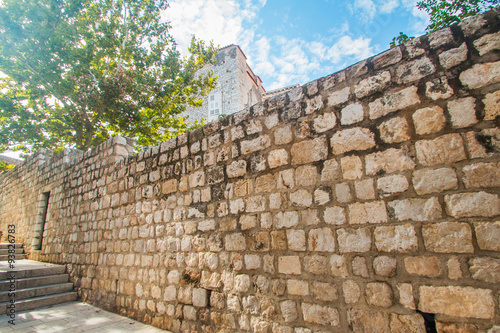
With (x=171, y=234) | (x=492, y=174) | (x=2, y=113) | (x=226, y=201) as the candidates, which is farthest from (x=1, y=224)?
(x=492, y=174)

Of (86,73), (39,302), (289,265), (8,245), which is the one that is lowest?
(39,302)

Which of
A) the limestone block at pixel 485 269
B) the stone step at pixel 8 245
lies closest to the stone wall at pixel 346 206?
the limestone block at pixel 485 269

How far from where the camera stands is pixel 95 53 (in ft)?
35.5

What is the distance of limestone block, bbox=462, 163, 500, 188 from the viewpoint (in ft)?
5.22

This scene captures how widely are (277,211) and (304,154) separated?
0.62 meters

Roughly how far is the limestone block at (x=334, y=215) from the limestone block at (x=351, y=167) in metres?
0.28

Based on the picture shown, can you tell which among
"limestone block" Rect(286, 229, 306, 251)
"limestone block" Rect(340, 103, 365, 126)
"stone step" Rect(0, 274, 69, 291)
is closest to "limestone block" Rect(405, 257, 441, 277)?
"limestone block" Rect(286, 229, 306, 251)

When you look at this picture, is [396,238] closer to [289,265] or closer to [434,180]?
[434,180]

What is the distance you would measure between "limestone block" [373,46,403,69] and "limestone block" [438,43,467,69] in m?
0.28

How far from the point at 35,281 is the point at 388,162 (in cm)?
664

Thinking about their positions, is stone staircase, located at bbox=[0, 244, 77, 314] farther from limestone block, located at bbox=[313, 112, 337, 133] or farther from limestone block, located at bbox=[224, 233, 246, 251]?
limestone block, located at bbox=[313, 112, 337, 133]

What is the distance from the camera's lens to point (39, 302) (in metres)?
4.66

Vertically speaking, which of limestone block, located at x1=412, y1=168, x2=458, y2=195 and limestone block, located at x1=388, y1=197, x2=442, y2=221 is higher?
limestone block, located at x1=412, y1=168, x2=458, y2=195

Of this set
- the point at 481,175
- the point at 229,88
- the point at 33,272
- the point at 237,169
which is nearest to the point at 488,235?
the point at 481,175
